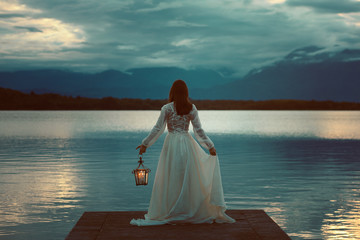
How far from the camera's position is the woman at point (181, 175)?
808cm

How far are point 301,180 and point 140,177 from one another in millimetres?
10315

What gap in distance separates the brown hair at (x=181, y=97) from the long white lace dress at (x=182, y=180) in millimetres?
99

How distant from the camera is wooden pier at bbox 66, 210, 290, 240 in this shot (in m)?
7.39

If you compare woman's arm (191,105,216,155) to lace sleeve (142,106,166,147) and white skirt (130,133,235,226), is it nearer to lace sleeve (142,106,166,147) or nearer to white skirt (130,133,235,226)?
white skirt (130,133,235,226)

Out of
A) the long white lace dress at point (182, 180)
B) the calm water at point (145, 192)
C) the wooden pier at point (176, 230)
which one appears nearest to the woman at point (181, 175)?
the long white lace dress at point (182, 180)

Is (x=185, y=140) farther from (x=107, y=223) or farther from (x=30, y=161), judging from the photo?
(x=30, y=161)

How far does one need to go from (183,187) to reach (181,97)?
1.38 meters

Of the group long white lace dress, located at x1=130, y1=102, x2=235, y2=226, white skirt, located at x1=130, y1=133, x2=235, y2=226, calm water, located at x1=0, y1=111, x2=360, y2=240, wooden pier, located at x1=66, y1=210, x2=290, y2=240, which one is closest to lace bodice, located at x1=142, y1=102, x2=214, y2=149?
long white lace dress, located at x1=130, y1=102, x2=235, y2=226

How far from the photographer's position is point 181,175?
811cm

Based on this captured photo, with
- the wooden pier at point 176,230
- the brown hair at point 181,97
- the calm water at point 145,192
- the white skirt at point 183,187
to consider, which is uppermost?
the brown hair at point 181,97

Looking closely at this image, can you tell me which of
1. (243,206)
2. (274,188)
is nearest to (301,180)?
(274,188)

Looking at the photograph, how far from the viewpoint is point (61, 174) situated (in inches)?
734

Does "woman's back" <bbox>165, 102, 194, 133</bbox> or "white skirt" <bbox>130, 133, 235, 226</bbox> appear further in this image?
"woman's back" <bbox>165, 102, 194, 133</bbox>

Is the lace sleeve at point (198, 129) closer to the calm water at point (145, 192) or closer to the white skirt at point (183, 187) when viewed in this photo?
the white skirt at point (183, 187)
